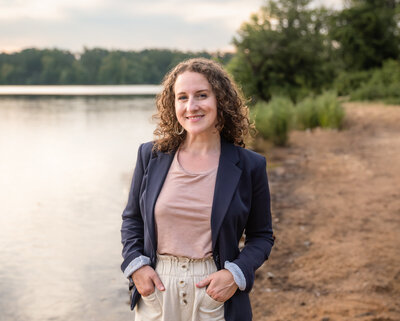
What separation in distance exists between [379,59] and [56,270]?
2552 cm

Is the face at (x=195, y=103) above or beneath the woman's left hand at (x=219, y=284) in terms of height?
above

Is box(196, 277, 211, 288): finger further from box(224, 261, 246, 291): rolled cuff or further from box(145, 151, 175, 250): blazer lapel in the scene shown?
box(145, 151, 175, 250): blazer lapel

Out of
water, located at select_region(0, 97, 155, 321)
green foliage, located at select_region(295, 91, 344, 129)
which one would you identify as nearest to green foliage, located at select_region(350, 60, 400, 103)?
green foliage, located at select_region(295, 91, 344, 129)

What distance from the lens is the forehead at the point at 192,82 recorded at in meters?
2.04

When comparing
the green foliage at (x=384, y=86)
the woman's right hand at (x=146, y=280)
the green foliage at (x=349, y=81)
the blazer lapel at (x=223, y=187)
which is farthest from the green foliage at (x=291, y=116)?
the woman's right hand at (x=146, y=280)

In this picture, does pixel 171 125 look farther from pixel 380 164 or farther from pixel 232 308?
pixel 380 164

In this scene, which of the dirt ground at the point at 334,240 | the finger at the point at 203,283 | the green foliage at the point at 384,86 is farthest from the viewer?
the green foliage at the point at 384,86

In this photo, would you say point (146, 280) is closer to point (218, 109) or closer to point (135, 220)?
point (135, 220)

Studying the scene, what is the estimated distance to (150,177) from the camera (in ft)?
6.79

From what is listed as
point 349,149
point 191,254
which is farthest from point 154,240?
point 349,149

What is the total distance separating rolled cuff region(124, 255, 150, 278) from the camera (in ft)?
6.57

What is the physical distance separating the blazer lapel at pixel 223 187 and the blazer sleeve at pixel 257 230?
0.11 metres

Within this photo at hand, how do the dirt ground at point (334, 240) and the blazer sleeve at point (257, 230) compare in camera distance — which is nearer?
the blazer sleeve at point (257, 230)

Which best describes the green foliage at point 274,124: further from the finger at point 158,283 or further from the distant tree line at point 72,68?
the distant tree line at point 72,68
